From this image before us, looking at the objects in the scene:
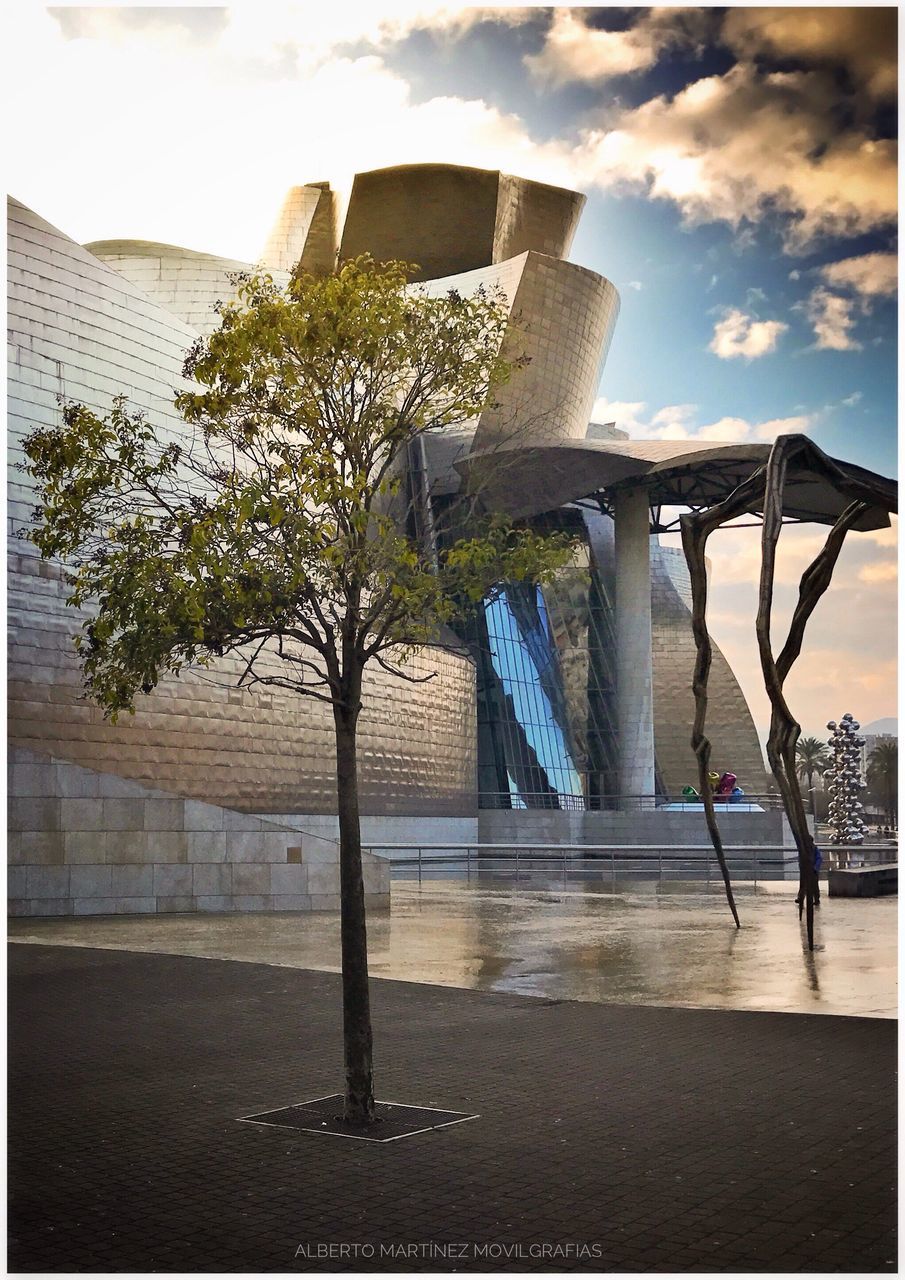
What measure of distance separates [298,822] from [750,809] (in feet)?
55.9

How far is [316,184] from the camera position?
167ft

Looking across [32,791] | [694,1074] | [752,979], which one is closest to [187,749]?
[32,791]

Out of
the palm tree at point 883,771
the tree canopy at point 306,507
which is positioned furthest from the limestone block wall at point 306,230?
the tree canopy at point 306,507

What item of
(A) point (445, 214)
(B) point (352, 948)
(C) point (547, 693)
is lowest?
(B) point (352, 948)

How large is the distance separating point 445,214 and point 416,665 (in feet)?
73.7

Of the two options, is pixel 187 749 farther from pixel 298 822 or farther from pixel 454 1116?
pixel 454 1116

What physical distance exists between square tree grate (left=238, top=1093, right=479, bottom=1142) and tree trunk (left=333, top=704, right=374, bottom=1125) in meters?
0.10

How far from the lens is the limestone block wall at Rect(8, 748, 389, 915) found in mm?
18328

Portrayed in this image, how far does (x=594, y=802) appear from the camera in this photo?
49.8 meters

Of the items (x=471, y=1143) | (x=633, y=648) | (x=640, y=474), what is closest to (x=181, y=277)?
(x=640, y=474)

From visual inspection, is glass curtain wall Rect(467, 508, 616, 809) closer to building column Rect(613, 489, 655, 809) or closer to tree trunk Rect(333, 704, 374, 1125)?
building column Rect(613, 489, 655, 809)

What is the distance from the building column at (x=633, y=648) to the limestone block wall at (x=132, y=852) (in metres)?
24.8

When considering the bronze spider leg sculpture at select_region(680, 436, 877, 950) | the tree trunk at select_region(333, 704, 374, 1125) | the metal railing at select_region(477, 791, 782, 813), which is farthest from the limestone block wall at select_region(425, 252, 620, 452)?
the tree trunk at select_region(333, 704, 374, 1125)

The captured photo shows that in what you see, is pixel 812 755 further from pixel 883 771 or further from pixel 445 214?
pixel 445 214
